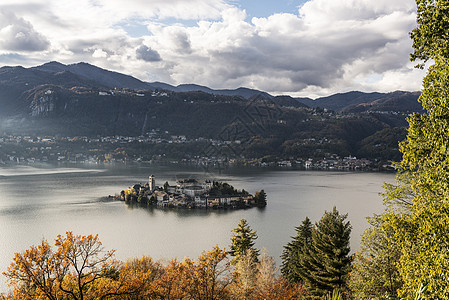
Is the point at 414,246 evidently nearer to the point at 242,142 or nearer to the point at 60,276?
the point at 60,276

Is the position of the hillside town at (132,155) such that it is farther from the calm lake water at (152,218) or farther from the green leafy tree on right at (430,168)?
the green leafy tree on right at (430,168)

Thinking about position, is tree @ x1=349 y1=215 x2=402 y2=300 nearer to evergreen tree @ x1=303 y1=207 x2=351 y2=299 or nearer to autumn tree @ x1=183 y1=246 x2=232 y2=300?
autumn tree @ x1=183 y1=246 x2=232 y2=300

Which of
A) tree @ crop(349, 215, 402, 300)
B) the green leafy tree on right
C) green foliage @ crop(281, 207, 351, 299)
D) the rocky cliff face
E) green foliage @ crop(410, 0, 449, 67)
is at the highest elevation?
the rocky cliff face

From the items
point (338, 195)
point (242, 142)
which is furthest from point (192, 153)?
point (338, 195)

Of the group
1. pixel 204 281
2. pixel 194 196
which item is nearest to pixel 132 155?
pixel 194 196

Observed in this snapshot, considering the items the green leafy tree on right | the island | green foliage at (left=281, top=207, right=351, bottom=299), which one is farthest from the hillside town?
the green leafy tree on right

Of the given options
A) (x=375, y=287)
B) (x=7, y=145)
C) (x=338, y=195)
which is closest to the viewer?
(x=375, y=287)
